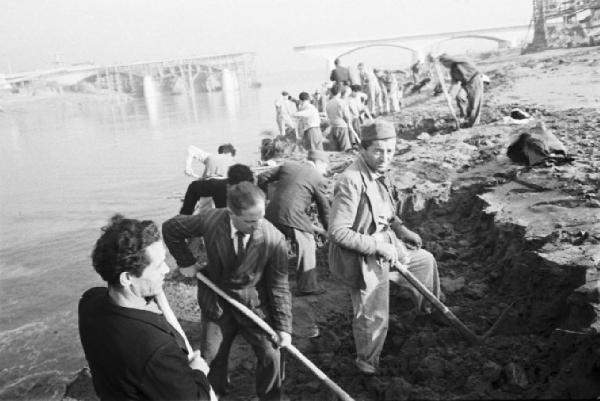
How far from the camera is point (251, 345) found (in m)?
3.62

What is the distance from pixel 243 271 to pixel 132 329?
1401 millimetres

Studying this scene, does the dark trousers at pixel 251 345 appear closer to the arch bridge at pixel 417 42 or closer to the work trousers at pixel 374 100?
the work trousers at pixel 374 100

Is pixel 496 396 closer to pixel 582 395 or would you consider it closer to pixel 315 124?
pixel 582 395

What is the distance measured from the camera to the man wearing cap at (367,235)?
3.45 metres

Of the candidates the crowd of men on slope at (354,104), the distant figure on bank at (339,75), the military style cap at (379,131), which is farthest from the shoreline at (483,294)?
the distant figure on bank at (339,75)

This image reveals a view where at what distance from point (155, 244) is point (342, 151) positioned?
11262 millimetres

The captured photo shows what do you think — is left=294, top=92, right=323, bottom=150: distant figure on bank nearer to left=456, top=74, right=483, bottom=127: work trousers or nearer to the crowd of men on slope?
the crowd of men on slope

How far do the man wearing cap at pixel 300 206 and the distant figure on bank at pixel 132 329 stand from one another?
10.8 feet

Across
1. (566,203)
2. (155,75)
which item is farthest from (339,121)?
(155,75)

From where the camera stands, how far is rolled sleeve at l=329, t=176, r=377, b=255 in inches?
135

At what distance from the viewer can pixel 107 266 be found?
2119mm

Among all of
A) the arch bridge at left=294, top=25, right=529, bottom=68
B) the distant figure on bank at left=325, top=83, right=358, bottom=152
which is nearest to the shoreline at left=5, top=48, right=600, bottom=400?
the distant figure on bank at left=325, top=83, right=358, bottom=152

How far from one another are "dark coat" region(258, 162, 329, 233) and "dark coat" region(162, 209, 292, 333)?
6.47ft

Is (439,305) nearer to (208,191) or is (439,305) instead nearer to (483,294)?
(483,294)
